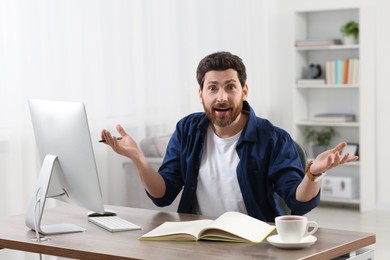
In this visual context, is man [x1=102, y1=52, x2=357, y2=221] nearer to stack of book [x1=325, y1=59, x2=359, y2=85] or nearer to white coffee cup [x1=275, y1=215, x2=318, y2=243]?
white coffee cup [x1=275, y1=215, x2=318, y2=243]

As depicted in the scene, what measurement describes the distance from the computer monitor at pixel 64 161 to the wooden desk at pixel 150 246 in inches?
3.4

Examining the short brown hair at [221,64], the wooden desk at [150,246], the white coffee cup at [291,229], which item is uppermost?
the short brown hair at [221,64]

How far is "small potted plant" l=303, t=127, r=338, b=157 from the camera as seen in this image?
7.26 m

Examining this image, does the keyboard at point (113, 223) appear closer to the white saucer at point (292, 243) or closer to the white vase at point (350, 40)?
the white saucer at point (292, 243)

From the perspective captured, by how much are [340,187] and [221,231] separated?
15.1 ft

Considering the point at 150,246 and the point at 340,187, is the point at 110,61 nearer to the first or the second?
the point at 340,187

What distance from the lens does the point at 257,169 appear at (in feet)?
10.1

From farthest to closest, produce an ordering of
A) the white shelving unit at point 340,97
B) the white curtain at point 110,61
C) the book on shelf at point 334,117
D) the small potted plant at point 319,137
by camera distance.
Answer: the small potted plant at point 319,137
the book on shelf at point 334,117
the white shelving unit at point 340,97
the white curtain at point 110,61

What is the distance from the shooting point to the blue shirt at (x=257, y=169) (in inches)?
118

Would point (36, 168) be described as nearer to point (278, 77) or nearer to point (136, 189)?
point (136, 189)

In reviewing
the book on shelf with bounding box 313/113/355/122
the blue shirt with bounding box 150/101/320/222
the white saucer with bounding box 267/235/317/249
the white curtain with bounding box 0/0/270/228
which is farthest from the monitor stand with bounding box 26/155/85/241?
the book on shelf with bounding box 313/113/355/122

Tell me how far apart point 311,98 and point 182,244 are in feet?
17.1

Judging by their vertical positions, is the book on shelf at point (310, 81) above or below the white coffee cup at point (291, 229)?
above

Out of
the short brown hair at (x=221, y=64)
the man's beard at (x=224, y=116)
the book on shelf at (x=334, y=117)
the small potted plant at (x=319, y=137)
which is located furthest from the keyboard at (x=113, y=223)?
the small potted plant at (x=319, y=137)
